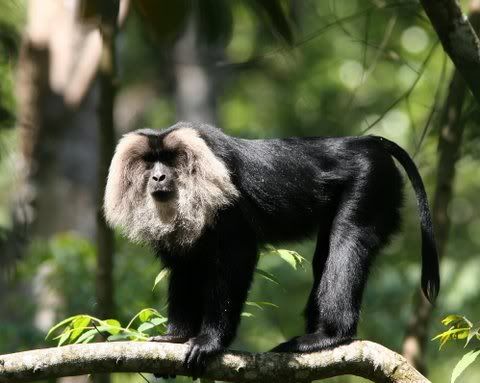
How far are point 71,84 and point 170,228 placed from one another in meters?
5.97

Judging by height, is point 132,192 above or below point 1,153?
below

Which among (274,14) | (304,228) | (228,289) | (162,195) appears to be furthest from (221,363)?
(274,14)

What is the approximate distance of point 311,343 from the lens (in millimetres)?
5246

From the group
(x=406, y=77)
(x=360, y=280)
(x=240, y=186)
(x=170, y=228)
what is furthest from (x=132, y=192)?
(x=406, y=77)

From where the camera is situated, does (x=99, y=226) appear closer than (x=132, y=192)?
No

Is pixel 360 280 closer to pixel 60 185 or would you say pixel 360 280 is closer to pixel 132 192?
pixel 132 192

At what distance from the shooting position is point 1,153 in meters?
5.49

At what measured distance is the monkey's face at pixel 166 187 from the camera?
5.34 m

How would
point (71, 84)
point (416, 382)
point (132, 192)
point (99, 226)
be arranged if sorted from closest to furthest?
1. point (416, 382)
2. point (132, 192)
3. point (99, 226)
4. point (71, 84)

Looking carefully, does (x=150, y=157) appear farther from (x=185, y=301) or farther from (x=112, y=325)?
(x=112, y=325)

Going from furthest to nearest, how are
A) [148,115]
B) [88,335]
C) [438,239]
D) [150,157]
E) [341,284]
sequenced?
[148,115]
[438,239]
[150,157]
[341,284]
[88,335]

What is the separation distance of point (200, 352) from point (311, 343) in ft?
2.77

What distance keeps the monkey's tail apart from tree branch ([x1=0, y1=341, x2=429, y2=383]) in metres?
0.84

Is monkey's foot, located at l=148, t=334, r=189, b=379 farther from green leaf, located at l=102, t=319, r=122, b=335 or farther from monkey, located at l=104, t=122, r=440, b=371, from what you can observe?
green leaf, located at l=102, t=319, r=122, b=335
